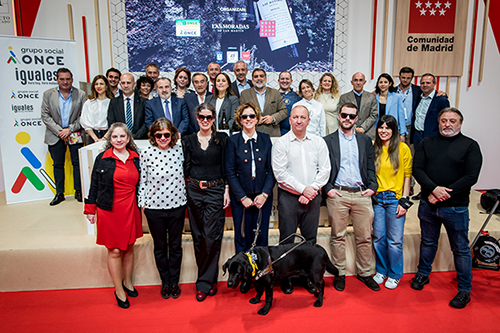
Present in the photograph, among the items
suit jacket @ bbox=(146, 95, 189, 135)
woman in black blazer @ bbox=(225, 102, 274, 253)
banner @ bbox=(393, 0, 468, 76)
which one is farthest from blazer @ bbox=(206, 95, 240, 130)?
banner @ bbox=(393, 0, 468, 76)

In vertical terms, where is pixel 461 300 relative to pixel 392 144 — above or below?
below

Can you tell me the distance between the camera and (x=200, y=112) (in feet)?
8.36

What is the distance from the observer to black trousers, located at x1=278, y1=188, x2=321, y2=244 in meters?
2.70

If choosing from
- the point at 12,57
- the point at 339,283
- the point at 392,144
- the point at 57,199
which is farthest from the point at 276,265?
the point at 12,57

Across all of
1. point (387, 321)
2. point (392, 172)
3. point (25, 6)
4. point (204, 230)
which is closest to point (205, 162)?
point (204, 230)

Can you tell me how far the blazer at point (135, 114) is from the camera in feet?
12.3

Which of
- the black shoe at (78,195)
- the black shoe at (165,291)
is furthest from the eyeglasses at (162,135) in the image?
the black shoe at (78,195)

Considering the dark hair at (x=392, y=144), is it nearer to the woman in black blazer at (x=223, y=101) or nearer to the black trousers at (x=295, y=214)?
the black trousers at (x=295, y=214)

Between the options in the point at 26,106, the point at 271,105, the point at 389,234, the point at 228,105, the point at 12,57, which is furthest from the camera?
the point at 26,106

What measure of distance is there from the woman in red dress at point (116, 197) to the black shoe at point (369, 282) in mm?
1973

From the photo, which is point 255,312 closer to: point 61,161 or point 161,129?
point 161,129

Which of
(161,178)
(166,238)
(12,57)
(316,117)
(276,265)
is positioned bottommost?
(276,265)

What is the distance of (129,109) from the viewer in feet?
12.4

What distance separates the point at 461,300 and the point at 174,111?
313 centimetres
